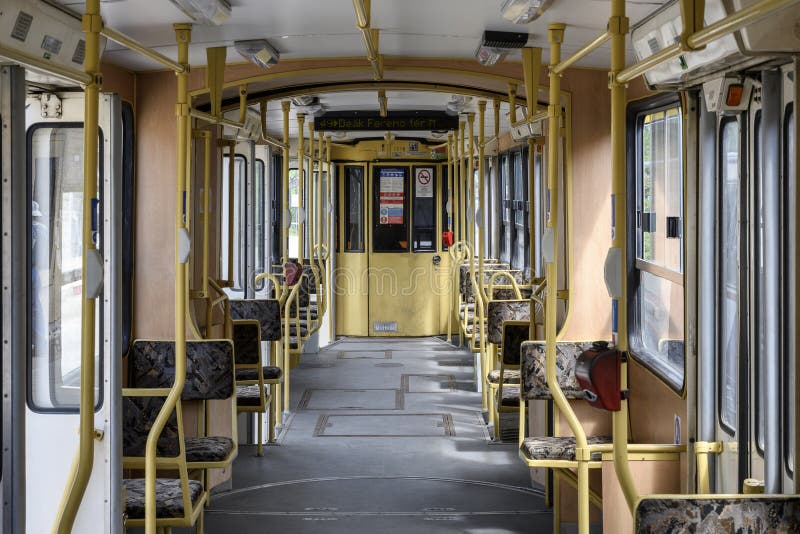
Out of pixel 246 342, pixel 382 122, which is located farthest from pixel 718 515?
pixel 382 122

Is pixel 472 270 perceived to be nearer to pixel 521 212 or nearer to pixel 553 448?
pixel 521 212

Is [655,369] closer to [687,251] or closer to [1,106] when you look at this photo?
[687,251]

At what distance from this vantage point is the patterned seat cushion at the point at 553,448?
5.15 meters

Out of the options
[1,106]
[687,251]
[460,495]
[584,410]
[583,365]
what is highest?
[1,106]

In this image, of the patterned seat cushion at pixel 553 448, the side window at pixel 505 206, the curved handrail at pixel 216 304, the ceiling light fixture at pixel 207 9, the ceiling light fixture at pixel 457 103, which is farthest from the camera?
the side window at pixel 505 206

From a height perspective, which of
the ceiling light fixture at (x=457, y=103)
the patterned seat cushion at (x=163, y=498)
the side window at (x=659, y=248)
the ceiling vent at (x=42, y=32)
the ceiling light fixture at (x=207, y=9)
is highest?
the ceiling light fixture at (x=457, y=103)

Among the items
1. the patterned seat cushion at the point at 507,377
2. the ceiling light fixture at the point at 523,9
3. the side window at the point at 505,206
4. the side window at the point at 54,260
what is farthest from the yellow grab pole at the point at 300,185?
the ceiling light fixture at the point at 523,9

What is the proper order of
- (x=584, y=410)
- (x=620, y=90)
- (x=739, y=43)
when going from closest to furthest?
(x=739, y=43), (x=620, y=90), (x=584, y=410)

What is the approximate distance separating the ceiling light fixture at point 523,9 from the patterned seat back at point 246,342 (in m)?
3.53

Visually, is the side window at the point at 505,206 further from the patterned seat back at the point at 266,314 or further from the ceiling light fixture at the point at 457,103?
the patterned seat back at the point at 266,314

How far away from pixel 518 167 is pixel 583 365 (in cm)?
815

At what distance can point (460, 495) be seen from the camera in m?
6.37

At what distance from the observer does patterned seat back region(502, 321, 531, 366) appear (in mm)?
7070

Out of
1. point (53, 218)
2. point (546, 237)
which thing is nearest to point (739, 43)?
point (546, 237)
